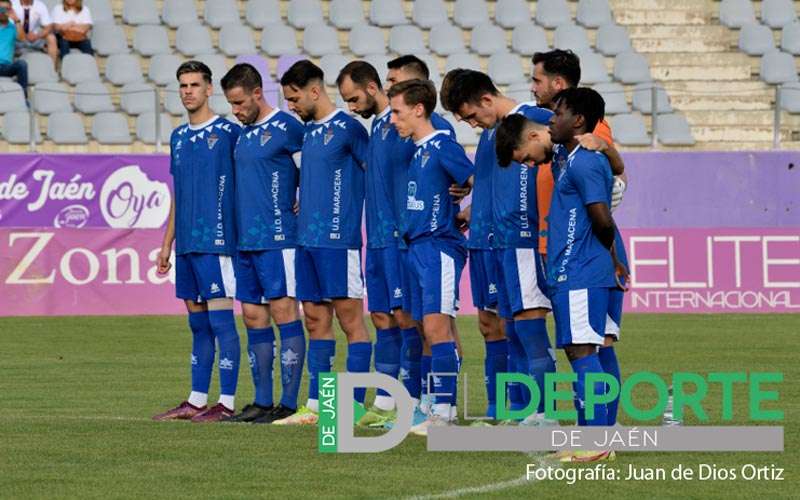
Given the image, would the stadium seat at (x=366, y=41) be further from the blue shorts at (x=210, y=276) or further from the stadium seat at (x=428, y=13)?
the blue shorts at (x=210, y=276)

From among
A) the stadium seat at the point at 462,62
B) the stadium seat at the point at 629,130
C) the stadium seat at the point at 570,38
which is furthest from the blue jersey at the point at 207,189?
the stadium seat at the point at 570,38

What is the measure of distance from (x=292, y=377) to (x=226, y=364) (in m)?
0.52

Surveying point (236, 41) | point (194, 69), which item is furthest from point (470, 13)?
point (194, 69)

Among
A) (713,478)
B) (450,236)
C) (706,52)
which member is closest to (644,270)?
(706,52)

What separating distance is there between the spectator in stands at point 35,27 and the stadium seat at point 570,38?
7.09 m

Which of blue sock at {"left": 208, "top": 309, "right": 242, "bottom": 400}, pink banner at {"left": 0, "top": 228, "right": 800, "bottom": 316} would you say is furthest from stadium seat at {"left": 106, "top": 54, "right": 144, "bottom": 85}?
blue sock at {"left": 208, "top": 309, "right": 242, "bottom": 400}

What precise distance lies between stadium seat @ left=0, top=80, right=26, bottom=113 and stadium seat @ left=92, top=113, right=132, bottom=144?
1.13 m

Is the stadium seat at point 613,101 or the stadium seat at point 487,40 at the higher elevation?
the stadium seat at point 487,40

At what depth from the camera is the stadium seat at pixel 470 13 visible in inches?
1039

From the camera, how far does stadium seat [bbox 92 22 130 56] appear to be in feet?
82.1

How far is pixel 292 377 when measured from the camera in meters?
11.6

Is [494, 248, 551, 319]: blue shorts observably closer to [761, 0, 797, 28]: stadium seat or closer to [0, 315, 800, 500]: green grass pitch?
[0, 315, 800, 500]: green grass pitch

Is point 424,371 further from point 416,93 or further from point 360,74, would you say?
A: point 360,74

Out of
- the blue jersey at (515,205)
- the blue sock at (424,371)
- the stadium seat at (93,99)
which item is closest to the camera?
the blue jersey at (515,205)
